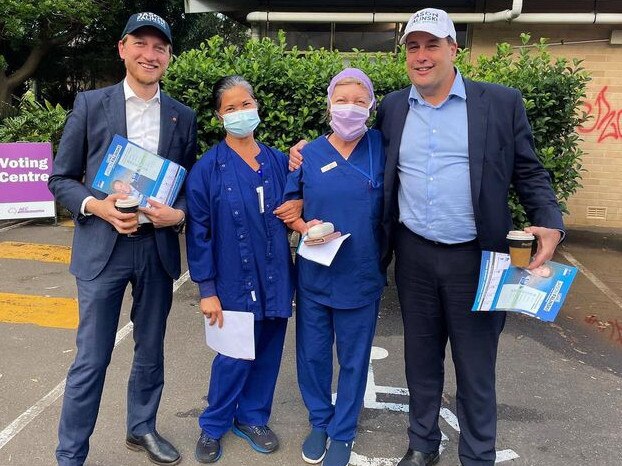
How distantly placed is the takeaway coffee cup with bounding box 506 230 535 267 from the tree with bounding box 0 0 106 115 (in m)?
10.2

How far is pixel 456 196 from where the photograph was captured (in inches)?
90.9

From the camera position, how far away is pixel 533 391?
3.57 metres

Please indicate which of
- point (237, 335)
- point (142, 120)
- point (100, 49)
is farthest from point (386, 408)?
point (100, 49)

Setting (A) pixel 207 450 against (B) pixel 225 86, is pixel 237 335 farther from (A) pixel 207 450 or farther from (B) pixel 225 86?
(B) pixel 225 86

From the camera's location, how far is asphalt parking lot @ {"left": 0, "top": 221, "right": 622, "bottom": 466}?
2.86m

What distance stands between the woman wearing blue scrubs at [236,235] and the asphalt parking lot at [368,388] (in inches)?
20.9

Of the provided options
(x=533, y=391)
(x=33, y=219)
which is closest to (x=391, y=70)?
(x=533, y=391)

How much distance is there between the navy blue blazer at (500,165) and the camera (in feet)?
7.40

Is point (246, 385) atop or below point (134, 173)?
below

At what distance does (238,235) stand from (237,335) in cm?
50

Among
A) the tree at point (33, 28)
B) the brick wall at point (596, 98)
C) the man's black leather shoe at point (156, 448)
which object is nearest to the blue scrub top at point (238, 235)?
the man's black leather shoe at point (156, 448)

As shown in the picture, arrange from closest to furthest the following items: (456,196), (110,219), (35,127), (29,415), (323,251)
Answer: (110,219) → (456,196) → (323,251) → (29,415) → (35,127)

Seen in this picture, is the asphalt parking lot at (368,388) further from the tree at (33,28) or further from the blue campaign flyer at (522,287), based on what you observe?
the tree at (33,28)

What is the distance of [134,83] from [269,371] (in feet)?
5.27
